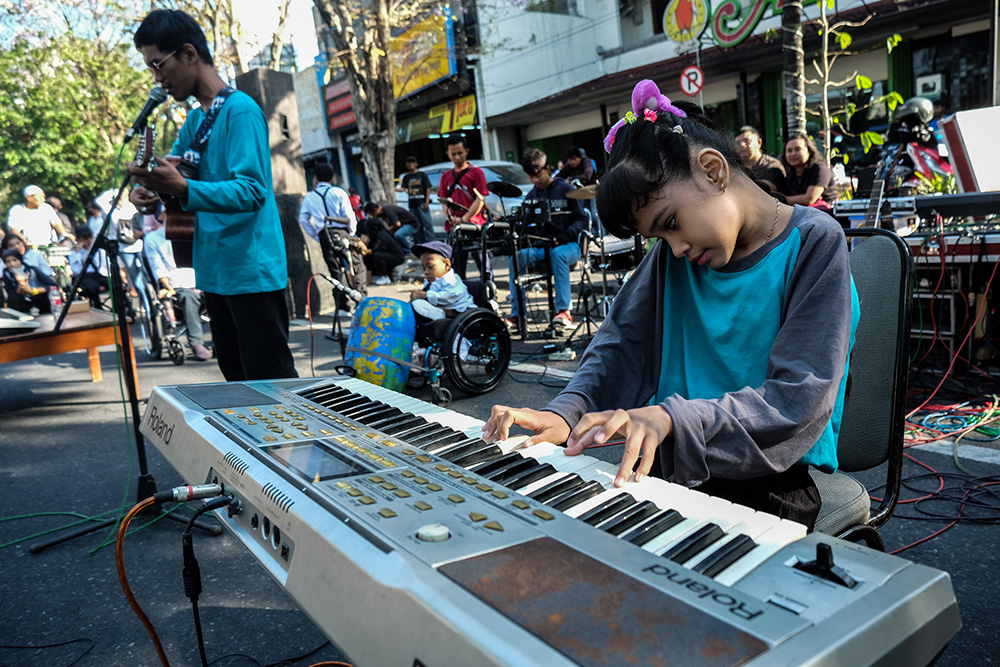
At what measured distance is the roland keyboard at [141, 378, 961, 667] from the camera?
0.62 meters

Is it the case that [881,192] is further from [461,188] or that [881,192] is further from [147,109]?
[461,188]

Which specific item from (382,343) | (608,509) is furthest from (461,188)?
(608,509)

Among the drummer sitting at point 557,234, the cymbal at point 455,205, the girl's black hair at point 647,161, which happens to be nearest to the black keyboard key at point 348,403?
the girl's black hair at point 647,161

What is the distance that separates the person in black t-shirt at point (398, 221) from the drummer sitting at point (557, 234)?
5169 millimetres

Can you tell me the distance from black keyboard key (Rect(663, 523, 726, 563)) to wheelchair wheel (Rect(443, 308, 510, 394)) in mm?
3812

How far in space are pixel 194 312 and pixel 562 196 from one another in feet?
12.3

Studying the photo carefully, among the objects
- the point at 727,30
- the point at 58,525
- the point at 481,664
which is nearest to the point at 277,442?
the point at 481,664

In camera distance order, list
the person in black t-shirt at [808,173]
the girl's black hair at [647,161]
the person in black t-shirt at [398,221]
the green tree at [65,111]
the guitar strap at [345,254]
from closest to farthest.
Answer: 1. the girl's black hair at [647,161]
2. the person in black t-shirt at [808,173]
3. the guitar strap at [345,254]
4. the person in black t-shirt at [398,221]
5. the green tree at [65,111]

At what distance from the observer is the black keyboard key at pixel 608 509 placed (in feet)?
3.08

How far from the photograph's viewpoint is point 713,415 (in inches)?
43.6

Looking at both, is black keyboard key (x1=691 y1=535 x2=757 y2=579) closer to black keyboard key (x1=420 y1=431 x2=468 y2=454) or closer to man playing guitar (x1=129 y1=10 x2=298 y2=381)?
black keyboard key (x1=420 y1=431 x2=468 y2=454)

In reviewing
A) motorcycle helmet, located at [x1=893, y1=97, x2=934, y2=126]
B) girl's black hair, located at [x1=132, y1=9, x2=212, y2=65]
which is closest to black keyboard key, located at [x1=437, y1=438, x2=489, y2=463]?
girl's black hair, located at [x1=132, y1=9, x2=212, y2=65]

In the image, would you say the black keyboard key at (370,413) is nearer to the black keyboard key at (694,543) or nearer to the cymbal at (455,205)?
the black keyboard key at (694,543)

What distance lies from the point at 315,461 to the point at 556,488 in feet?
1.28
